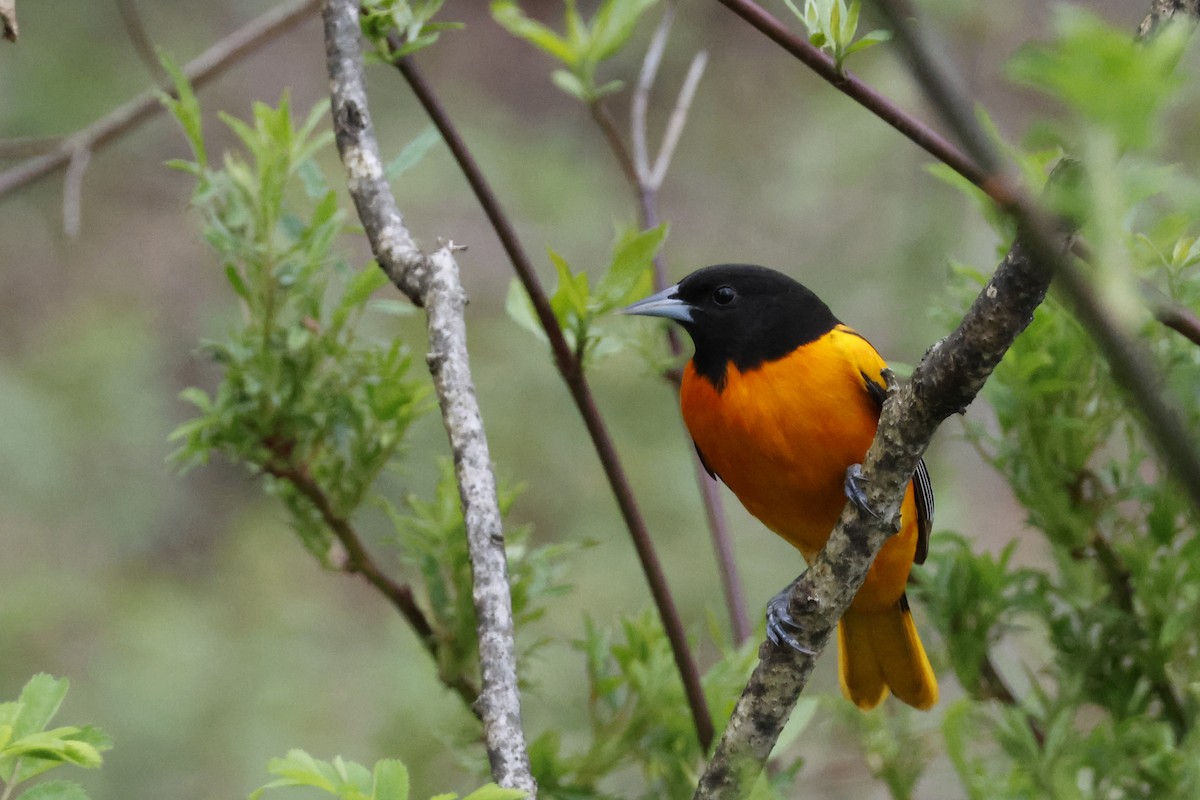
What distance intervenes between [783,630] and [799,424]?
26.2 inches

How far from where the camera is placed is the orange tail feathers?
2785mm

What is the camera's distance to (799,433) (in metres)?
2.53

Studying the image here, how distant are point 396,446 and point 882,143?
378cm

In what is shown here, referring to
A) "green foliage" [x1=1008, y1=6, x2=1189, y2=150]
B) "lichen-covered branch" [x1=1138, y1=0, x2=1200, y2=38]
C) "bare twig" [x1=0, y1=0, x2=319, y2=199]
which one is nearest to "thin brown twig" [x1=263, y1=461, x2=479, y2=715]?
"bare twig" [x1=0, y1=0, x2=319, y2=199]

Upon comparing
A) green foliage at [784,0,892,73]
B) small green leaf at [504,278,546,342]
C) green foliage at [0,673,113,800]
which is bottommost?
A: green foliage at [0,673,113,800]

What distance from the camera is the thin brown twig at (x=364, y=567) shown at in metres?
2.22

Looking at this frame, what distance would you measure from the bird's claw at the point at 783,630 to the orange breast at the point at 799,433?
1.20ft

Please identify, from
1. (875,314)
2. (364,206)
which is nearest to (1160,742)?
(364,206)

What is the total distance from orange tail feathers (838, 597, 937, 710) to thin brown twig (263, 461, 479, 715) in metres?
0.98

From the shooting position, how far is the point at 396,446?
2.37m

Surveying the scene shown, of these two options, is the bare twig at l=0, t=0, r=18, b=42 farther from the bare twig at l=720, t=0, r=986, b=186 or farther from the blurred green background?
the blurred green background

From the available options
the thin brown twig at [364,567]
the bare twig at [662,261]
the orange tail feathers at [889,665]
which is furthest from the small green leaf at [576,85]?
the orange tail feathers at [889,665]

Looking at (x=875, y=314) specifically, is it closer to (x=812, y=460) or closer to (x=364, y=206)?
(x=812, y=460)

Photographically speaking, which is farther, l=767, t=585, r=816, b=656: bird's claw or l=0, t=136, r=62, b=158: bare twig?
l=0, t=136, r=62, b=158: bare twig
